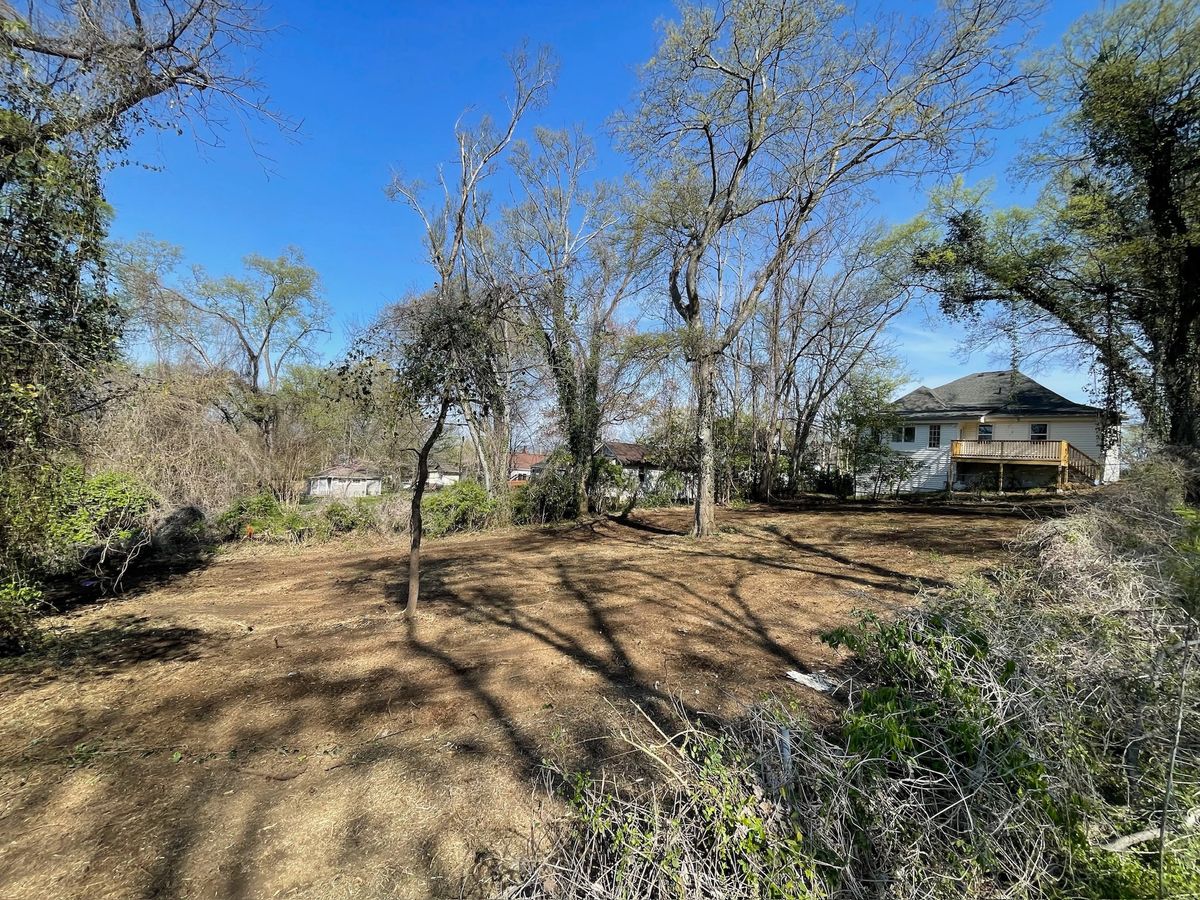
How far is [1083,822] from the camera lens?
68.9 inches

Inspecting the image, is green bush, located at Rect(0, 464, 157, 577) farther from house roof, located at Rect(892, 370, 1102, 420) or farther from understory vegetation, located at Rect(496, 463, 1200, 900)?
house roof, located at Rect(892, 370, 1102, 420)

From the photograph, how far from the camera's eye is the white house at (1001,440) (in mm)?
19828

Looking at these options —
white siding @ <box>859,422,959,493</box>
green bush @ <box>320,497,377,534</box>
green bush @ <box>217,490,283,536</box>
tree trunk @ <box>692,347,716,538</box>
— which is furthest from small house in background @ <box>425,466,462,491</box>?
white siding @ <box>859,422,959,493</box>

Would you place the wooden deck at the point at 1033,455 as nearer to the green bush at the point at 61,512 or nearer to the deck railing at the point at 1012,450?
the deck railing at the point at 1012,450

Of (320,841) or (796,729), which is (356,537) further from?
(796,729)

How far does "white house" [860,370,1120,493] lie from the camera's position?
65.1 feet

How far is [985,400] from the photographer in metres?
23.7

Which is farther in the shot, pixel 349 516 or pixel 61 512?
pixel 349 516

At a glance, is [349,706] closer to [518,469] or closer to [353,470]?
[518,469]

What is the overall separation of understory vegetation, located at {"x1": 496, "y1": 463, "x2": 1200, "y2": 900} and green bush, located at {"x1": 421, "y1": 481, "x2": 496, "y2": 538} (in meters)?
9.84

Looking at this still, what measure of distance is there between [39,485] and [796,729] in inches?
214

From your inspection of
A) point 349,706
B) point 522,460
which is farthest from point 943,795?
point 522,460

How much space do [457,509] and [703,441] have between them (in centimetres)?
615

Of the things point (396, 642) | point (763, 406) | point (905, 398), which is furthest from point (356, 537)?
point (905, 398)
